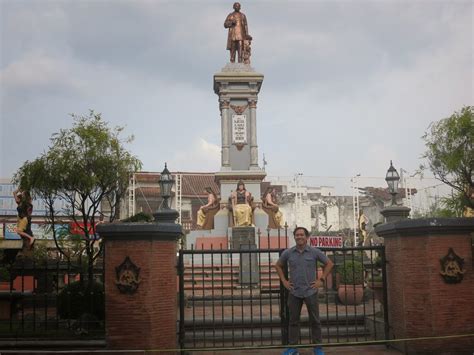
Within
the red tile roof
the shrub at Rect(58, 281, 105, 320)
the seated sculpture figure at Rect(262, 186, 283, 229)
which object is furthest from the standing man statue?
the red tile roof

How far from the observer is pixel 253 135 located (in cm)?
2656

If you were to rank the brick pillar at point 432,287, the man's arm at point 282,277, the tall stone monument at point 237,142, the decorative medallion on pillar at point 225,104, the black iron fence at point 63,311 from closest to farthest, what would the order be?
the man's arm at point 282,277
the brick pillar at point 432,287
the black iron fence at point 63,311
the tall stone monument at point 237,142
the decorative medallion on pillar at point 225,104

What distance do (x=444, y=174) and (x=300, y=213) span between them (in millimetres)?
41551

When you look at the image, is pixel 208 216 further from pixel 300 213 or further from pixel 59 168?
pixel 300 213

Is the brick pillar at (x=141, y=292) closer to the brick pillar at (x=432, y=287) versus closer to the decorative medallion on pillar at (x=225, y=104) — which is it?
the brick pillar at (x=432, y=287)

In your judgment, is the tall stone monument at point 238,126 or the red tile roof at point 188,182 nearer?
the tall stone monument at point 238,126

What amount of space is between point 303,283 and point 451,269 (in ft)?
7.62

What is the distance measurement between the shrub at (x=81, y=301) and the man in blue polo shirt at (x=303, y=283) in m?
4.02

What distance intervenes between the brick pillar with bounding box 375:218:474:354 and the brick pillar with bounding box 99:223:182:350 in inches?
135

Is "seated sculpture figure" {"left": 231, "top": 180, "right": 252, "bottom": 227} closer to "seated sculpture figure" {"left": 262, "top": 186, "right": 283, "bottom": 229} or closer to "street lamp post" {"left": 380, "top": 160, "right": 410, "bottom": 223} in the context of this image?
"seated sculpture figure" {"left": 262, "top": 186, "right": 283, "bottom": 229}

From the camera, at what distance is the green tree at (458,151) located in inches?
616

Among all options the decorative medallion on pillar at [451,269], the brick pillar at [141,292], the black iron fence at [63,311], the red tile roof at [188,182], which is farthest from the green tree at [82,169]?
the red tile roof at [188,182]

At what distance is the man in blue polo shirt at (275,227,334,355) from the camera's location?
8078 millimetres

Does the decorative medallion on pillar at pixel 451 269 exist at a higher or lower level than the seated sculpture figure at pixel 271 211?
lower
